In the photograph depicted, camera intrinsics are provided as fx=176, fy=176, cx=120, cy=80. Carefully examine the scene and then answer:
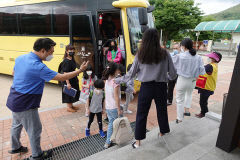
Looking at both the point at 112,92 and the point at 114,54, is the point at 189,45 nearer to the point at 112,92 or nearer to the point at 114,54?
the point at 112,92

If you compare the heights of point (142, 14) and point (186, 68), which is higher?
point (142, 14)

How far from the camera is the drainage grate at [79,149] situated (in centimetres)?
304

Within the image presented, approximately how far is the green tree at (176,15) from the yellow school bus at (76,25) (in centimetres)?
2332

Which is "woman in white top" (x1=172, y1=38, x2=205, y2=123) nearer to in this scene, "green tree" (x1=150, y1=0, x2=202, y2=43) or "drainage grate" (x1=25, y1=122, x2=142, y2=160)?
"drainage grate" (x1=25, y1=122, x2=142, y2=160)

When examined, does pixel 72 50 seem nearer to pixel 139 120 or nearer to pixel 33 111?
pixel 33 111

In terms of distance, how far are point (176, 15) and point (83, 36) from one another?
25.3m

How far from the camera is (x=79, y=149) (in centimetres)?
322

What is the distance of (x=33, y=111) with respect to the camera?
2695 millimetres

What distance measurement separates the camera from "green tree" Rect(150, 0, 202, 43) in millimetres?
27500

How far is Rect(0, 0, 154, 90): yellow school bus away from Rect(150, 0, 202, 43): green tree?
2332 cm

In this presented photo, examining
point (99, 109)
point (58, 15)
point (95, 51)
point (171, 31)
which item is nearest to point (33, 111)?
point (99, 109)

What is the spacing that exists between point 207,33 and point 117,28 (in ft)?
140

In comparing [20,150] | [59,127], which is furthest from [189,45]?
[20,150]

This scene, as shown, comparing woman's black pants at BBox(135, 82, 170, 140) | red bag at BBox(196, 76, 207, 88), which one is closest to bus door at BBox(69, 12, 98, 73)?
red bag at BBox(196, 76, 207, 88)
